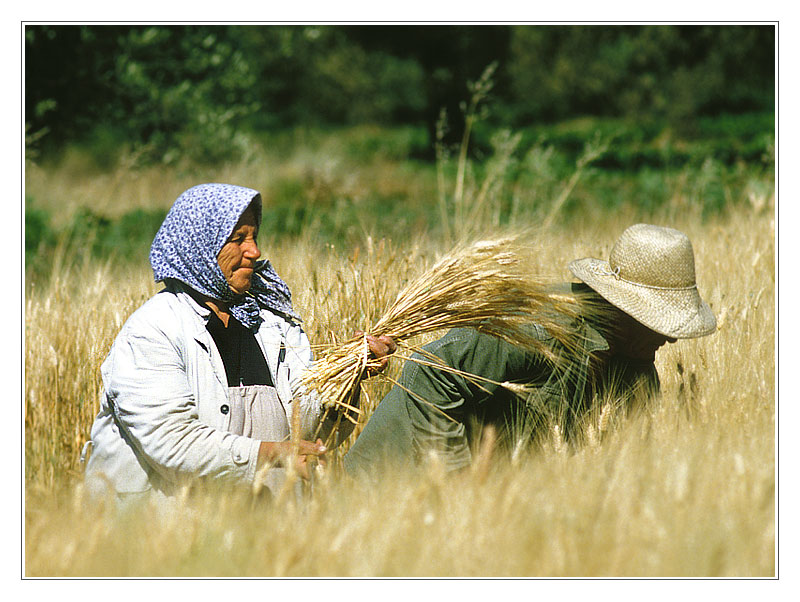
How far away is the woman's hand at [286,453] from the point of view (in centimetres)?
261

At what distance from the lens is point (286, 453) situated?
262 centimetres

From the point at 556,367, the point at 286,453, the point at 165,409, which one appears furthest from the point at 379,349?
the point at 165,409

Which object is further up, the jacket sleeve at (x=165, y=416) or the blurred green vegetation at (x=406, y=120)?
the blurred green vegetation at (x=406, y=120)

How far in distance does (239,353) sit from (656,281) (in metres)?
1.41

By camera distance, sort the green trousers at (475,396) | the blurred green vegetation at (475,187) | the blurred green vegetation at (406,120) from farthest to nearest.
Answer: the blurred green vegetation at (406,120) < the blurred green vegetation at (475,187) < the green trousers at (475,396)

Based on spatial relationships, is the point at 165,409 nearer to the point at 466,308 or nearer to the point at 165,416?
the point at 165,416

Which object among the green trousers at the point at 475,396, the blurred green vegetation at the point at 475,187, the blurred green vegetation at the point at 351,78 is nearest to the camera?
the green trousers at the point at 475,396

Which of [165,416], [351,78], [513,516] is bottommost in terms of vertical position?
[513,516]

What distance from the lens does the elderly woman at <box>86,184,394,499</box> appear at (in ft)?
8.40

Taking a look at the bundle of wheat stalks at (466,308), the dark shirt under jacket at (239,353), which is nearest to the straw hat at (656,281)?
the bundle of wheat stalks at (466,308)

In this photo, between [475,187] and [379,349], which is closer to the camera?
[379,349]

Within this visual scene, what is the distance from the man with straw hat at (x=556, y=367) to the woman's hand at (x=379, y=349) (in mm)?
110

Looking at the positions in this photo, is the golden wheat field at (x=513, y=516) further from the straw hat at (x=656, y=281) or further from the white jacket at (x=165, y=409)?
the straw hat at (x=656, y=281)

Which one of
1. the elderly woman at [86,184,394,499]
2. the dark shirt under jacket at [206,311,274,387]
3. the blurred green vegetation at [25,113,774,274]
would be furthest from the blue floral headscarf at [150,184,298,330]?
the blurred green vegetation at [25,113,774,274]
